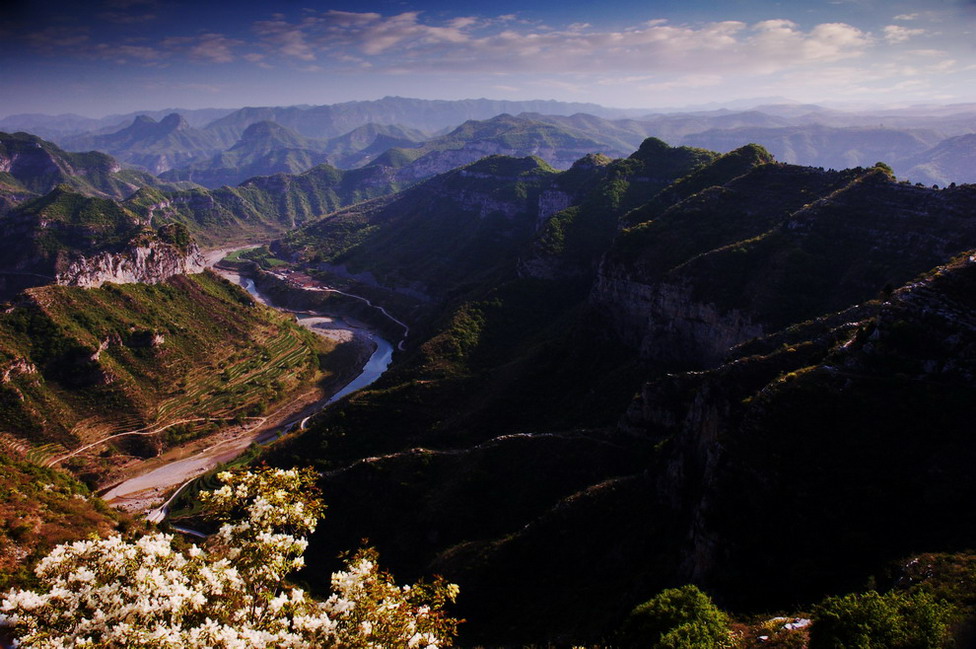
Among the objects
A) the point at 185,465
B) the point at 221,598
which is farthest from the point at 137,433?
the point at 221,598

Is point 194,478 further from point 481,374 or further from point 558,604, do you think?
point 558,604

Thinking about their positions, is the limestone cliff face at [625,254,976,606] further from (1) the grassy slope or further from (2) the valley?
(1) the grassy slope

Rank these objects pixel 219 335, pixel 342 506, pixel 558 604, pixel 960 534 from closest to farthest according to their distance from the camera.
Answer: pixel 960 534 → pixel 558 604 → pixel 342 506 → pixel 219 335

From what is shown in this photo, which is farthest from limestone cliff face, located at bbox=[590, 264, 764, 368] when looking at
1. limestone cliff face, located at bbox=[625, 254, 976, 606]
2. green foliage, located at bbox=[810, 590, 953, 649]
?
green foliage, located at bbox=[810, 590, 953, 649]

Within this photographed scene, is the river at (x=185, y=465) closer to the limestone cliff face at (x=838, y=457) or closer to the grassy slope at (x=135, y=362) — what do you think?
the grassy slope at (x=135, y=362)

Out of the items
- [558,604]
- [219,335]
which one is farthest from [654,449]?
[219,335]

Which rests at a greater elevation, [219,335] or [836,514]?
[836,514]

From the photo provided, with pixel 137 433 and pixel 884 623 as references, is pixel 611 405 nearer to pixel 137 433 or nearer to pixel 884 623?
pixel 884 623
